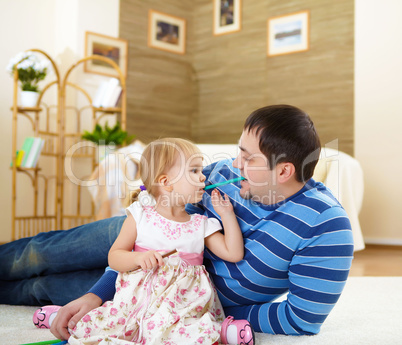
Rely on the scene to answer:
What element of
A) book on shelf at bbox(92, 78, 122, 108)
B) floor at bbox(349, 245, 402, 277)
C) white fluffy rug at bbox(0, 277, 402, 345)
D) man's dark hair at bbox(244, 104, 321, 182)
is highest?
book on shelf at bbox(92, 78, 122, 108)

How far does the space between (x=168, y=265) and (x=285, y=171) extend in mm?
392

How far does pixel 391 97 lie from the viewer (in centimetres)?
444

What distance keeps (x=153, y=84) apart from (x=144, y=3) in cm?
84

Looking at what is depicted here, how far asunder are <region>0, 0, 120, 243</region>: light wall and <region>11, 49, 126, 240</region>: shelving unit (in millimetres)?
121

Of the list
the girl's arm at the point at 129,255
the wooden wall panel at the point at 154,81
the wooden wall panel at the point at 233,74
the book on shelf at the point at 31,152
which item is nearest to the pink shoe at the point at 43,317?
the girl's arm at the point at 129,255

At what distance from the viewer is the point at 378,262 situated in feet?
11.5

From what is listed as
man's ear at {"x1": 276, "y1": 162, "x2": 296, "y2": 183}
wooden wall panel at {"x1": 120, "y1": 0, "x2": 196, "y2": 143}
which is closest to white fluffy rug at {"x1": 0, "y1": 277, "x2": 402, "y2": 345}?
man's ear at {"x1": 276, "y1": 162, "x2": 296, "y2": 183}

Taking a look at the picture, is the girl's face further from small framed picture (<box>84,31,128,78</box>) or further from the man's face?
small framed picture (<box>84,31,128,78</box>)

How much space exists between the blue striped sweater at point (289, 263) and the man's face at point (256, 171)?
0.12ft

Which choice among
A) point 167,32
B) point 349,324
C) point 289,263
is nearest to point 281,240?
point 289,263

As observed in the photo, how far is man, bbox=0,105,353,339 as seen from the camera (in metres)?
1.28

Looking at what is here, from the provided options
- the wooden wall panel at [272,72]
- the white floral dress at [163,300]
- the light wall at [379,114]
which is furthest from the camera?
the wooden wall panel at [272,72]

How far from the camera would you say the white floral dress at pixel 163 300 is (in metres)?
1.19

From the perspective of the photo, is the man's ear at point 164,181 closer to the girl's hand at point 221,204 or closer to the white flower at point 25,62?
the girl's hand at point 221,204
